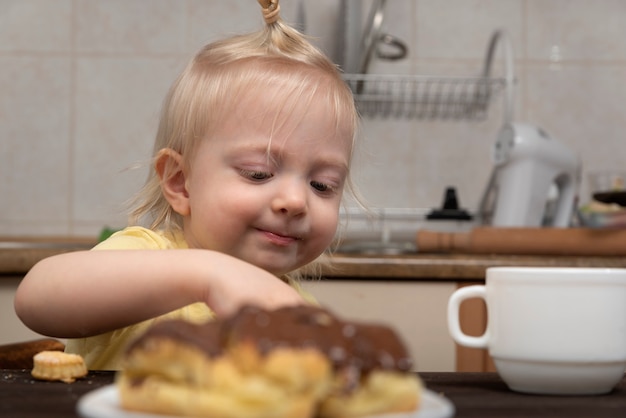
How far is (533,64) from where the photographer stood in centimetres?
235

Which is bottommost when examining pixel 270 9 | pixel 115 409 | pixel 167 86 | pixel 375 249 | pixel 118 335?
pixel 375 249

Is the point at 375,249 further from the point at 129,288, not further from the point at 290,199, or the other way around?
the point at 129,288

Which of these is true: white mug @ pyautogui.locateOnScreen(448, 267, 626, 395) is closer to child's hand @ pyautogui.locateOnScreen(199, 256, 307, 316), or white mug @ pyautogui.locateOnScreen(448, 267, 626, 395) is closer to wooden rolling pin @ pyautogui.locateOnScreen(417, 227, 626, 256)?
child's hand @ pyautogui.locateOnScreen(199, 256, 307, 316)

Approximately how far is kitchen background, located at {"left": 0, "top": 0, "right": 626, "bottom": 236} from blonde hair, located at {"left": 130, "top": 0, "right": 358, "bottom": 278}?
128 centimetres

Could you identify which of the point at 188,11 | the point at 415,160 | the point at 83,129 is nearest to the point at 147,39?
the point at 188,11

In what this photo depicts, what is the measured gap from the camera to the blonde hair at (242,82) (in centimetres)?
95

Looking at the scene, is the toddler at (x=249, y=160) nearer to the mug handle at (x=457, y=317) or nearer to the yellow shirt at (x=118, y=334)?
the yellow shirt at (x=118, y=334)

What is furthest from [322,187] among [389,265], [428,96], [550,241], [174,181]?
[428,96]

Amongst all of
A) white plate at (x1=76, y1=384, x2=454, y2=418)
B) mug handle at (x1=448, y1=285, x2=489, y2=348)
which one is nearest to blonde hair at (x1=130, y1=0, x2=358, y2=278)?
mug handle at (x1=448, y1=285, x2=489, y2=348)

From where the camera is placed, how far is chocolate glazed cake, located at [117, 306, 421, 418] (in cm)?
37

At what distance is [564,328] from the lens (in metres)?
0.60

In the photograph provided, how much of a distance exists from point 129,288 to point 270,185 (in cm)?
26

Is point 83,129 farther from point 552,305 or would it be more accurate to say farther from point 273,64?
point 552,305

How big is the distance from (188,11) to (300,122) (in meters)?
1.52
